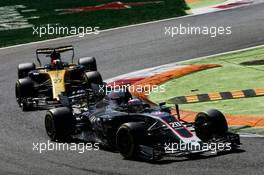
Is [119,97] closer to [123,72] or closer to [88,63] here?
[88,63]

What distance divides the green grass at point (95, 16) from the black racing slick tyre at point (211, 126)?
1865 cm

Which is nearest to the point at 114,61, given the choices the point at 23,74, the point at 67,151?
the point at 23,74

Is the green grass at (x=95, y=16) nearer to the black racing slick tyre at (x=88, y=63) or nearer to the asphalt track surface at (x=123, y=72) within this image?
the asphalt track surface at (x=123, y=72)

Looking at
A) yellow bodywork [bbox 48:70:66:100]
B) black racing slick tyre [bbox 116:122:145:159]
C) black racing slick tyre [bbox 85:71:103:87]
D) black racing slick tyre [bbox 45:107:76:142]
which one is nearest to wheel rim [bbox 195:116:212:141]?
black racing slick tyre [bbox 116:122:145:159]

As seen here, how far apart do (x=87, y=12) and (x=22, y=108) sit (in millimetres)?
16758

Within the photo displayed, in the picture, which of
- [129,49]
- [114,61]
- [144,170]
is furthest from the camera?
[129,49]

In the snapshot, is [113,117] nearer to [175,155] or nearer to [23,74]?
[175,155]

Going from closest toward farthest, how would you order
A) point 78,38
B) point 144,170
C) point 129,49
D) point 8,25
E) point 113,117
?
point 144,170, point 113,117, point 129,49, point 78,38, point 8,25

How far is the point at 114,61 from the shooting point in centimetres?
3039

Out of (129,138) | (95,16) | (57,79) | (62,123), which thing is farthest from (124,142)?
(95,16)
